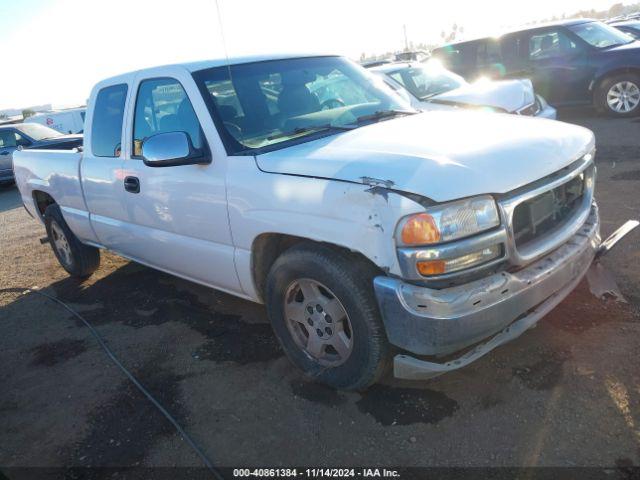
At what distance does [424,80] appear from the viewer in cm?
847

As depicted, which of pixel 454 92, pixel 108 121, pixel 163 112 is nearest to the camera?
pixel 163 112

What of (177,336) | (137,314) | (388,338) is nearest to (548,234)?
(388,338)

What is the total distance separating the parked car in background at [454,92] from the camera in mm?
7320

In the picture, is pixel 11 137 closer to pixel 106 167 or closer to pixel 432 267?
pixel 106 167

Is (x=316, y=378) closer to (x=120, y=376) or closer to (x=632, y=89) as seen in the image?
(x=120, y=376)

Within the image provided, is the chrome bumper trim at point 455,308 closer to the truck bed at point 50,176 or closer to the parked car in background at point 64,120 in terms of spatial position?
the truck bed at point 50,176

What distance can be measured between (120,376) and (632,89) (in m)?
10.0

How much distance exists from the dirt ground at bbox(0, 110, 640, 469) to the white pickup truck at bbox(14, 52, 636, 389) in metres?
0.31

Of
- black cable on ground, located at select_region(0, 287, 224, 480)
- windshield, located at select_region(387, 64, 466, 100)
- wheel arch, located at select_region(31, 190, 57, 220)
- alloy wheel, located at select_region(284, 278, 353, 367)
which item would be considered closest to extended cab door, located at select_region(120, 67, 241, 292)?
alloy wheel, located at select_region(284, 278, 353, 367)

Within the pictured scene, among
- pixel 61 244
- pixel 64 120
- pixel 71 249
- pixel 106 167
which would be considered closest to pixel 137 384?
pixel 106 167

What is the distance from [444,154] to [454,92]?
564cm

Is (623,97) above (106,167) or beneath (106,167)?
beneath

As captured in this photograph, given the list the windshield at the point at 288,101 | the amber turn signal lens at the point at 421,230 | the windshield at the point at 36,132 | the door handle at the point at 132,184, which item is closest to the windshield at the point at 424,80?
the windshield at the point at 288,101

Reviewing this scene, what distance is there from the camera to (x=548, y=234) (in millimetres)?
2848
